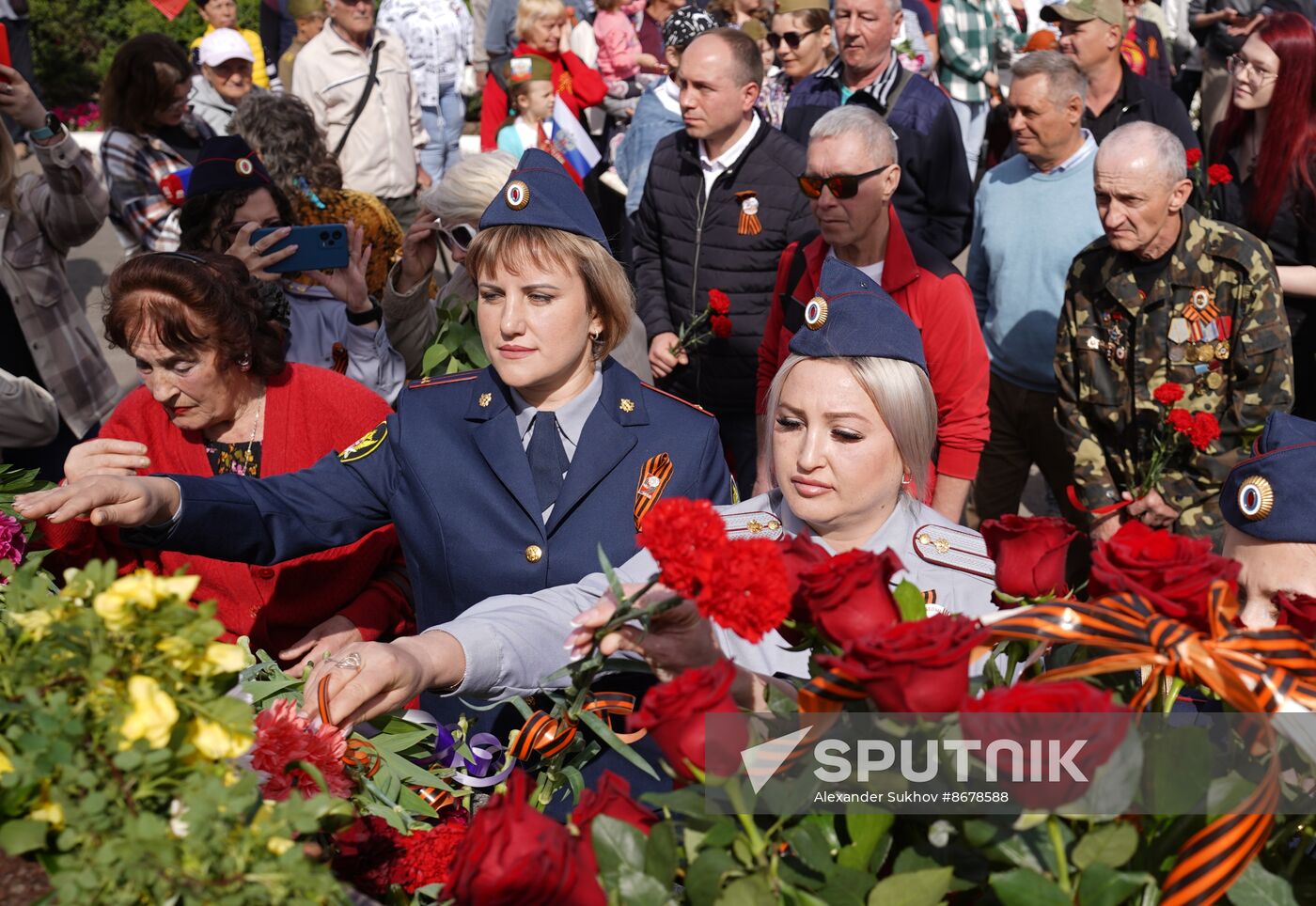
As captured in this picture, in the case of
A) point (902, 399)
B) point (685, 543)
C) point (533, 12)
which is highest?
point (685, 543)

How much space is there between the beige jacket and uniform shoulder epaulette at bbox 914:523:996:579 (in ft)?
18.5

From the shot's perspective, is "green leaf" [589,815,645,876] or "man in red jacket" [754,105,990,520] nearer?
"green leaf" [589,815,645,876]

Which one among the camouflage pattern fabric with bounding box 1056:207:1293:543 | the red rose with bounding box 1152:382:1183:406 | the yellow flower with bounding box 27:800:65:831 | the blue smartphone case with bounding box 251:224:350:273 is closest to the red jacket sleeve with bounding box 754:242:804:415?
the camouflage pattern fabric with bounding box 1056:207:1293:543

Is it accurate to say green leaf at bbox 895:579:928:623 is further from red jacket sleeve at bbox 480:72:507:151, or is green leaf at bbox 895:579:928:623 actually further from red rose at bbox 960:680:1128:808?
red jacket sleeve at bbox 480:72:507:151

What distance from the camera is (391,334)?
4066 mm

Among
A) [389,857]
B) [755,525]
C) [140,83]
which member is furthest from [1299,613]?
[140,83]

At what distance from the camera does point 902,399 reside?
2137 millimetres

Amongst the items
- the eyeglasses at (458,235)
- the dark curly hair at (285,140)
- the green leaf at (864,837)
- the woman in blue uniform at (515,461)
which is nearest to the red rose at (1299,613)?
the green leaf at (864,837)

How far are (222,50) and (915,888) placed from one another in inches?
271

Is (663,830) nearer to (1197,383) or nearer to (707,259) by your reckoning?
(1197,383)

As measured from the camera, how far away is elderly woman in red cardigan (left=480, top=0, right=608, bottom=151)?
784cm

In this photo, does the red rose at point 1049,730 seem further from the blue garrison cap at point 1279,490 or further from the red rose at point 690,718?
the blue garrison cap at point 1279,490

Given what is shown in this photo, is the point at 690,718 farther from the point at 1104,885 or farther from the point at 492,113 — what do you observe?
the point at 492,113

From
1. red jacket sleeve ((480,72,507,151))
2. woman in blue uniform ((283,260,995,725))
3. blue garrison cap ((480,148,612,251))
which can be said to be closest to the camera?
woman in blue uniform ((283,260,995,725))
